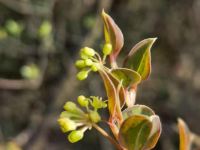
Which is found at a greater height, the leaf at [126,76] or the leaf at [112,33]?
the leaf at [112,33]

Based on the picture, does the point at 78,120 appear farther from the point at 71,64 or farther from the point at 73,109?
the point at 71,64

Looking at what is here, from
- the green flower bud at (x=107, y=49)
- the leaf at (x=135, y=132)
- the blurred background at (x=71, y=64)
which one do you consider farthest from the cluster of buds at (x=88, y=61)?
the blurred background at (x=71, y=64)

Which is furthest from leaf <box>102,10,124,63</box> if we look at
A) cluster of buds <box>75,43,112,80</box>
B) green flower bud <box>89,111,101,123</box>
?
green flower bud <box>89,111,101,123</box>

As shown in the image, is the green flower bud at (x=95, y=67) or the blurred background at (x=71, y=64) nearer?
the green flower bud at (x=95, y=67)

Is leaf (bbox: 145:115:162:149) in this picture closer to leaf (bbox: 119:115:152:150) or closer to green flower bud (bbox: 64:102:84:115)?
leaf (bbox: 119:115:152:150)

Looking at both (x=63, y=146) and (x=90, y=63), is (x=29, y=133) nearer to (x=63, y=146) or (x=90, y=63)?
(x=63, y=146)

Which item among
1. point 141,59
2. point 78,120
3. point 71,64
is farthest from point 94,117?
point 71,64

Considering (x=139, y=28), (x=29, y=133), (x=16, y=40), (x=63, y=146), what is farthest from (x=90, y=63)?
(x=63, y=146)

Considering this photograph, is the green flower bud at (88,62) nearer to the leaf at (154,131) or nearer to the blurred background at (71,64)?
the leaf at (154,131)
